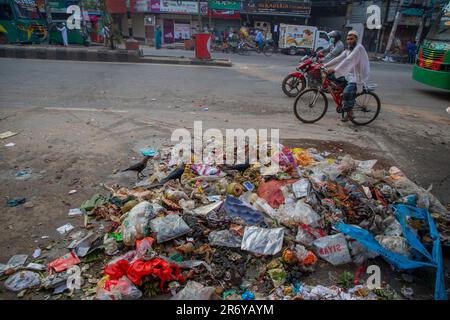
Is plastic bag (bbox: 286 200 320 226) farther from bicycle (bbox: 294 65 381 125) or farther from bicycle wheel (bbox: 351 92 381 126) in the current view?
bicycle wheel (bbox: 351 92 381 126)

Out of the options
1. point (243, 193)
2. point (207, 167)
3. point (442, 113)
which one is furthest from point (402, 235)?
point (442, 113)

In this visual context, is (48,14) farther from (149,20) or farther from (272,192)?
(272,192)

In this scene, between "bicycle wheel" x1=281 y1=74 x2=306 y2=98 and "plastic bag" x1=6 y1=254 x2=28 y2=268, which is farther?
"bicycle wheel" x1=281 y1=74 x2=306 y2=98

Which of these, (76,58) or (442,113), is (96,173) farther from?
(76,58)

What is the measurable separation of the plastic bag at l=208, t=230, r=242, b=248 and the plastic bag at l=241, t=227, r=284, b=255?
0.06 metres

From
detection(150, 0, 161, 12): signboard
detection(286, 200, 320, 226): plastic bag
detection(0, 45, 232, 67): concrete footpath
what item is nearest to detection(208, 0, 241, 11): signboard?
detection(150, 0, 161, 12): signboard

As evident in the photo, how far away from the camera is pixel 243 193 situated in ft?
11.6

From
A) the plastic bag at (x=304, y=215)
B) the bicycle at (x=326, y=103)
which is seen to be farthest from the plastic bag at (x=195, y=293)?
the bicycle at (x=326, y=103)

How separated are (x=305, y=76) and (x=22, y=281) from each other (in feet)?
25.0

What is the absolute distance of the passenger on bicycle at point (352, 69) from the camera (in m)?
5.57

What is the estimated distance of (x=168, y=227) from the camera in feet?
9.20

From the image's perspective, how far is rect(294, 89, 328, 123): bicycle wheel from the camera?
237 inches

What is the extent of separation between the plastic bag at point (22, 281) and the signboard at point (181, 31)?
29.8 meters

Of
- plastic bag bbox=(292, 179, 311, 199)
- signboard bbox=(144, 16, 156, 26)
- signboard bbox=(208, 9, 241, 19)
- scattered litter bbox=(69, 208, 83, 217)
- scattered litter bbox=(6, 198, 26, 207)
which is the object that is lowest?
scattered litter bbox=(69, 208, 83, 217)
